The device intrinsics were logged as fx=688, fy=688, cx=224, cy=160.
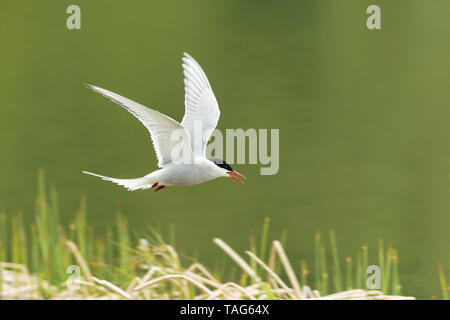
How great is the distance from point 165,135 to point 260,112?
6446 millimetres

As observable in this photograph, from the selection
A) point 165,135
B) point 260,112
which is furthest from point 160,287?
point 260,112

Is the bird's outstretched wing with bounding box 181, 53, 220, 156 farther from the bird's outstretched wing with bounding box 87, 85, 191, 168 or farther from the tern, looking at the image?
the bird's outstretched wing with bounding box 87, 85, 191, 168

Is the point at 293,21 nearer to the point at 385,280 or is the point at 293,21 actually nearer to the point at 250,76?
the point at 250,76

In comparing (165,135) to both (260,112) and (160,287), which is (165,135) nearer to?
(160,287)

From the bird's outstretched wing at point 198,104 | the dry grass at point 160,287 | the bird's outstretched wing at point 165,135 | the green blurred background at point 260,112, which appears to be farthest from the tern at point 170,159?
the green blurred background at point 260,112

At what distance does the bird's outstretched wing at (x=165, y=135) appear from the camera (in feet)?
8.85

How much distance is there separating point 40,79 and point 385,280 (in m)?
7.96

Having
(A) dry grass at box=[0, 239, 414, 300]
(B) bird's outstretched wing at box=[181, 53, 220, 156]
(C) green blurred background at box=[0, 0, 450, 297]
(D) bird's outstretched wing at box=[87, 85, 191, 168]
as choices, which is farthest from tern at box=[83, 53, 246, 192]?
(C) green blurred background at box=[0, 0, 450, 297]

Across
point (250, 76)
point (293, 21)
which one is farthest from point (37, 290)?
point (293, 21)

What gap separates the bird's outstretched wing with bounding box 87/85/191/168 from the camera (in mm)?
2697

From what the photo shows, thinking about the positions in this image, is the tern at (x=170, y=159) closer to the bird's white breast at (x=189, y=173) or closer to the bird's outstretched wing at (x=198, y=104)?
the bird's white breast at (x=189, y=173)

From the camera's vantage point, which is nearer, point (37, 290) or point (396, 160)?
point (37, 290)

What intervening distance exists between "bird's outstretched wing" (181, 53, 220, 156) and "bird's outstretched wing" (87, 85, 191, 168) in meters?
0.40

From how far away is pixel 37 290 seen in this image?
3.16 m
